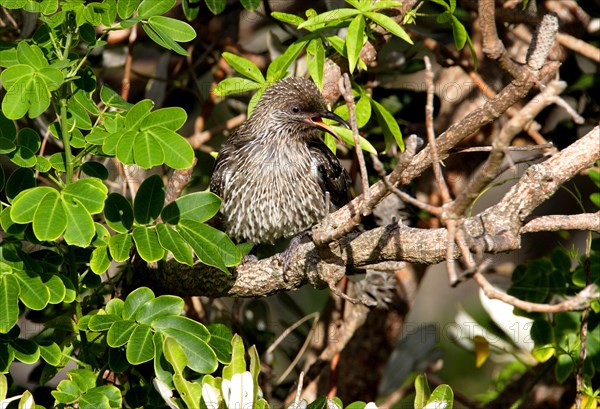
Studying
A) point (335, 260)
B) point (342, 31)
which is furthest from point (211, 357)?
point (342, 31)

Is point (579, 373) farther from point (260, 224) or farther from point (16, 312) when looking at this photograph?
point (16, 312)

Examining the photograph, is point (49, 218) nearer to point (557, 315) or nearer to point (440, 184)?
point (440, 184)

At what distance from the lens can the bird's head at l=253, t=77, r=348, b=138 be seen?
440 centimetres

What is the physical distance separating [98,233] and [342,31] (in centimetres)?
182

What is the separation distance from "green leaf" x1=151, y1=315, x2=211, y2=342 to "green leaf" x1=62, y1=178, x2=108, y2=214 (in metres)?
0.45

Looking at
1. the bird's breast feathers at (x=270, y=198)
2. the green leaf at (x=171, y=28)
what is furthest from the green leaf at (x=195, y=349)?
the bird's breast feathers at (x=270, y=198)

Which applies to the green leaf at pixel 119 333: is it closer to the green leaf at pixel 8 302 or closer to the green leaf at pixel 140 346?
the green leaf at pixel 140 346

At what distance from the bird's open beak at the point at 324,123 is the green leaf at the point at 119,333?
4.53 ft

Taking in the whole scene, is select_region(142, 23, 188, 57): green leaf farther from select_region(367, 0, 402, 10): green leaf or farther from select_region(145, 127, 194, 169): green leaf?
select_region(367, 0, 402, 10): green leaf

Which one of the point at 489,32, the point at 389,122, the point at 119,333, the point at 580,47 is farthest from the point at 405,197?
the point at 580,47

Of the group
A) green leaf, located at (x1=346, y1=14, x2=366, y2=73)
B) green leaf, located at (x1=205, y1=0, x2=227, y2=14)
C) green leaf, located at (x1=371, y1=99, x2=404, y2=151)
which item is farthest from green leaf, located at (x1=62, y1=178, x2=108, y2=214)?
green leaf, located at (x1=205, y1=0, x2=227, y2=14)

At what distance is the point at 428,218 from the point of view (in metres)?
4.92

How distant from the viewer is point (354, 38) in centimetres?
333

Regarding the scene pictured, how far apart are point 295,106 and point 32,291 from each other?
1.99 metres
